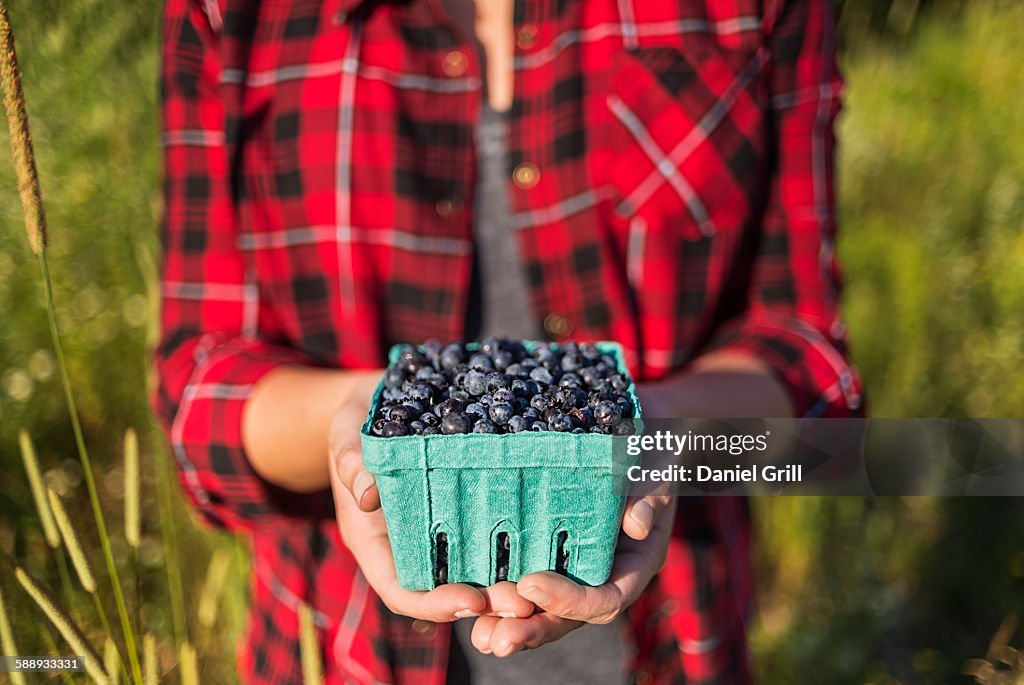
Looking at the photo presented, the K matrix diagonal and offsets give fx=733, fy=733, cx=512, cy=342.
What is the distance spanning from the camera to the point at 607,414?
0.59 m

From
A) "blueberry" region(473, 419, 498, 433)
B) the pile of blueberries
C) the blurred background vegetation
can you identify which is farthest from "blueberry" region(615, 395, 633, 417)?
the blurred background vegetation

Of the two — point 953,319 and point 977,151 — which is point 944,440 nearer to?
point 953,319

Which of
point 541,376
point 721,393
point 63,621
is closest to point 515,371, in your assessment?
point 541,376

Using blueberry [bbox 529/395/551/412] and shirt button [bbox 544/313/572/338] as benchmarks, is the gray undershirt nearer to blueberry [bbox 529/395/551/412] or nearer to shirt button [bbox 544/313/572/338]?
shirt button [bbox 544/313/572/338]

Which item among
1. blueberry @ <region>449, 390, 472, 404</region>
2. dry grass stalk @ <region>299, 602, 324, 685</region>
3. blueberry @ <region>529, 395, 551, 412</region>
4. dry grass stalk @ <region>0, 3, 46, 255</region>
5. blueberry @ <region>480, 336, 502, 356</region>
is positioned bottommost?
dry grass stalk @ <region>299, 602, 324, 685</region>

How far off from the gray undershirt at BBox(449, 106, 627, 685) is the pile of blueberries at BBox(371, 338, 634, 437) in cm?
22

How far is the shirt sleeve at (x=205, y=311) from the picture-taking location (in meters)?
0.86

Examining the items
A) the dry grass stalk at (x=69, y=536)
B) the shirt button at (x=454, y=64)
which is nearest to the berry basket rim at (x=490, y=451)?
the dry grass stalk at (x=69, y=536)

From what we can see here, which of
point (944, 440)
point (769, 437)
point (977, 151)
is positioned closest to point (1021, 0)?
point (977, 151)

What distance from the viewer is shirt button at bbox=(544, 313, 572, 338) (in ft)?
3.06

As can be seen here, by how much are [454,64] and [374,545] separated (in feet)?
1.85

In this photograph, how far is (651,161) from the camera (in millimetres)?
897

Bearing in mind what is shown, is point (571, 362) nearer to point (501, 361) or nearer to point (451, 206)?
point (501, 361)

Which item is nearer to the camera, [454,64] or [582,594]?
[582,594]
